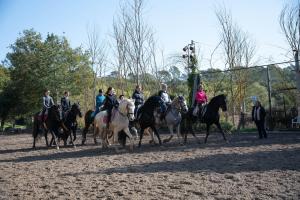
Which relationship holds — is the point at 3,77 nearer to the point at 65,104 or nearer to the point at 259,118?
the point at 65,104

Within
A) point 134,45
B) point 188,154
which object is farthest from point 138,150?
point 134,45

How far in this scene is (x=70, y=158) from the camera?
12.6m

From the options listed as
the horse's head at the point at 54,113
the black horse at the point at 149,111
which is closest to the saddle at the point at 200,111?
the black horse at the point at 149,111

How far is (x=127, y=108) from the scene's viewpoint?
44.2 feet

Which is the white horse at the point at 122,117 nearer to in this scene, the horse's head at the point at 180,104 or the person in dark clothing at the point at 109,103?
the person in dark clothing at the point at 109,103

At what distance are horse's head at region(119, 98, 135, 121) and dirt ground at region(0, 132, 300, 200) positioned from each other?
4.40 feet

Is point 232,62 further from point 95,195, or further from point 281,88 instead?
point 95,195

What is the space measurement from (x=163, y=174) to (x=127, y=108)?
5.11m

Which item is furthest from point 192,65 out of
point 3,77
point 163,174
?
point 3,77

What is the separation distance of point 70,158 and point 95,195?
5.83m

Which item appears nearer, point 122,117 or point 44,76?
point 122,117

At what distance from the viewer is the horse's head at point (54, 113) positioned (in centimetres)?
1540

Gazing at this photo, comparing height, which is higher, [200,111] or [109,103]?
[109,103]

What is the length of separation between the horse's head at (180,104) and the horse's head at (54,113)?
4.72 metres
